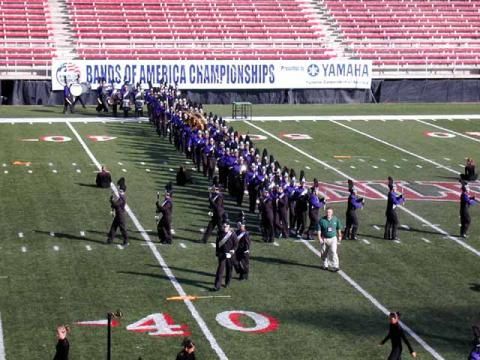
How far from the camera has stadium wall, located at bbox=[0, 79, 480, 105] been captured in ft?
138

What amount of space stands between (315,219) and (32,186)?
7.47 meters

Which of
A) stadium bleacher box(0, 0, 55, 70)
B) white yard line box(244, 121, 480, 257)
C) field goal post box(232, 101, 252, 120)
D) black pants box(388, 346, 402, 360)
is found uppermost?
stadium bleacher box(0, 0, 55, 70)

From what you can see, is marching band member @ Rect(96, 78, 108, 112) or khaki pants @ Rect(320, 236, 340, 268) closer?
khaki pants @ Rect(320, 236, 340, 268)

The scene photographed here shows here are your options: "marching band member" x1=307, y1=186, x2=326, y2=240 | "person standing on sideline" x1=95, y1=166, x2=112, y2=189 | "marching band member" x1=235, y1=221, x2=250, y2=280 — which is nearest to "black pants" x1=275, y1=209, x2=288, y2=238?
"marching band member" x1=307, y1=186, x2=326, y2=240

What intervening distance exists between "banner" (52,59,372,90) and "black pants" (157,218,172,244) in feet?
65.4

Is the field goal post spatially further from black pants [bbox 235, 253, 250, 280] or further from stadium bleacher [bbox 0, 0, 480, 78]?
black pants [bbox 235, 253, 250, 280]

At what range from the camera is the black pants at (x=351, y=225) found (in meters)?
22.1

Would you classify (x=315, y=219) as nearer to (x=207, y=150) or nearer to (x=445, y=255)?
(x=445, y=255)

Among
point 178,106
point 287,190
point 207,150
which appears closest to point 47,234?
point 287,190

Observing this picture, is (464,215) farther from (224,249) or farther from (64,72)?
(64,72)

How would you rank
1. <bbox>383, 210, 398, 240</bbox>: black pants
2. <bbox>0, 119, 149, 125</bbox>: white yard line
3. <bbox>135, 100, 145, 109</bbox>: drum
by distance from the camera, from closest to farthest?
<bbox>383, 210, 398, 240</bbox>: black pants, <bbox>0, 119, 149, 125</bbox>: white yard line, <bbox>135, 100, 145, 109</bbox>: drum

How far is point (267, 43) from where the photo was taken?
47.2 meters

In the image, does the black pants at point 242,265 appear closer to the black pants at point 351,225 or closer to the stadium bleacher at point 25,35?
the black pants at point 351,225

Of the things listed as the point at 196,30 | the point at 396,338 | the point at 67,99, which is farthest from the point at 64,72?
the point at 396,338
